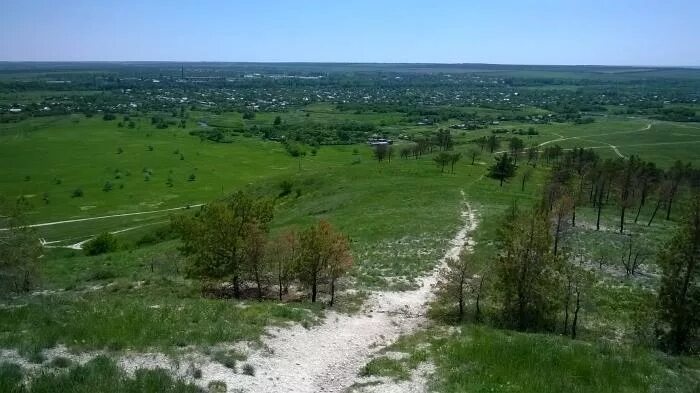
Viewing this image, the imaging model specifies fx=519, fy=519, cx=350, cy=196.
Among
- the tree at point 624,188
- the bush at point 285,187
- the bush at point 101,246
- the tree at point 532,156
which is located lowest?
the bush at point 101,246

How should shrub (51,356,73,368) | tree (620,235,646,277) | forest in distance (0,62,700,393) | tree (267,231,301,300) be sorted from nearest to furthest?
shrub (51,356,73,368) < forest in distance (0,62,700,393) < tree (267,231,301,300) < tree (620,235,646,277)

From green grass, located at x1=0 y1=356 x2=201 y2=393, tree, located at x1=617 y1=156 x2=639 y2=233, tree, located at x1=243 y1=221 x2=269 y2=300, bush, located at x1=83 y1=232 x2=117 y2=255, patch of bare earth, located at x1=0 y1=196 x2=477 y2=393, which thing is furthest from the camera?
bush, located at x1=83 y1=232 x2=117 y2=255

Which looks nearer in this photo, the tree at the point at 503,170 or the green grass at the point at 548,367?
the green grass at the point at 548,367

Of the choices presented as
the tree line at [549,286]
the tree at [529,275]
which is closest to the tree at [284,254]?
the tree line at [549,286]

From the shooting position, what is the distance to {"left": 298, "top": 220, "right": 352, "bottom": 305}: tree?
29.1 metres

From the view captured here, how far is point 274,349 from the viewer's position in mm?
21578

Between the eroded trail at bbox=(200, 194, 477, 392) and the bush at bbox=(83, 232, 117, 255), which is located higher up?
the eroded trail at bbox=(200, 194, 477, 392)

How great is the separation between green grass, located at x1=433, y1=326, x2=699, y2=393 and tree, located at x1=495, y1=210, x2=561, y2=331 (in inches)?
91.1

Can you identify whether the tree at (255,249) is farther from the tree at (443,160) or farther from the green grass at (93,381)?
the tree at (443,160)

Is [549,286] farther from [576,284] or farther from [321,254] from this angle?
[321,254]

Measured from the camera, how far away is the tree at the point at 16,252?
32.6 meters

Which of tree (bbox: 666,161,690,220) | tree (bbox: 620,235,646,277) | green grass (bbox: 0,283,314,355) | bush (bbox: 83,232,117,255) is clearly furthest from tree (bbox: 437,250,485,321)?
tree (bbox: 666,161,690,220)

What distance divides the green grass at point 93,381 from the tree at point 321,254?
1258 cm

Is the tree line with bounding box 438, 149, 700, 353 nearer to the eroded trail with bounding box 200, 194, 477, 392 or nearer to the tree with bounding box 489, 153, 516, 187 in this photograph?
the eroded trail with bounding box 200, 194, 477, 392
